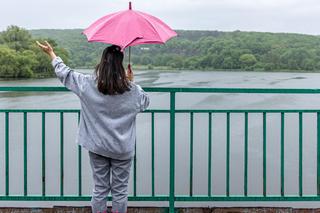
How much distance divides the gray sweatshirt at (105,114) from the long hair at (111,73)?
5cm

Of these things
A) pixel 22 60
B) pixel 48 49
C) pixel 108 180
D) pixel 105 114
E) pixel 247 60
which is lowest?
pixel 108 180

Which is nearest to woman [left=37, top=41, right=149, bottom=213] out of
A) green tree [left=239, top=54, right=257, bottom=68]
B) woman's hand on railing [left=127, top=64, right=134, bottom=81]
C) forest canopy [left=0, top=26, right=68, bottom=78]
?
woman's hand on railing [left=127, top=64, right=134, bottom=81]

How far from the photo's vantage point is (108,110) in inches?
112

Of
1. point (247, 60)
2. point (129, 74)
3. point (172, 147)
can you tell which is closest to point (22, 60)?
point (247, 60)

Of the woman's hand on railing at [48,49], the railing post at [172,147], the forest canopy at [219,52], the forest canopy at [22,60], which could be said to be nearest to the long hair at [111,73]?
the woman's hand on railing at [48,49]

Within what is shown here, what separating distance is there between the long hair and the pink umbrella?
0.07 meters

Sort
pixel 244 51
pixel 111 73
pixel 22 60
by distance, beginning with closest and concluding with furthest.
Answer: pixel 111 73 < pixel 22 60 < pixel 244 51

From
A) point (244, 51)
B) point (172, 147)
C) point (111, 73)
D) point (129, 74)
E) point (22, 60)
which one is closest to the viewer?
point (111, 73)

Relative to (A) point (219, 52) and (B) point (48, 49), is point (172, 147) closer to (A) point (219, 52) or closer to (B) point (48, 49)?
(B) point (48, 49)

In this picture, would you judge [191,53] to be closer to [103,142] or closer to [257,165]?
[257,165]

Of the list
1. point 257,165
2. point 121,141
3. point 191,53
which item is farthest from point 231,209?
point 191,53

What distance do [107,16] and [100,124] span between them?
76 cm

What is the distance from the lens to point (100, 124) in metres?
2.87

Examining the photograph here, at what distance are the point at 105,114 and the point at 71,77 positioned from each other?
1.11 feet
